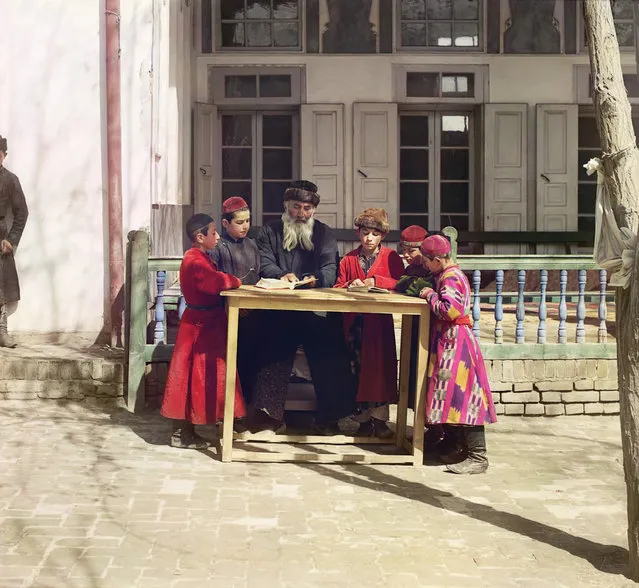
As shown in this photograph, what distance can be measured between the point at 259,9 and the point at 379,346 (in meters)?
7.56

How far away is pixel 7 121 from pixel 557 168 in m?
7.09

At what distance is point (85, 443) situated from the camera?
269 inches

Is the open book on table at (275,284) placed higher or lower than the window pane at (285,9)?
lower

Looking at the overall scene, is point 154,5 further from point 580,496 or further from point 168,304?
point 580,496

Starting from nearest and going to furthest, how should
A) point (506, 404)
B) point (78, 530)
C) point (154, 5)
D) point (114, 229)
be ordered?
point (78, 530) → point (506, 404) → point (114, 229) → point (154, 5)

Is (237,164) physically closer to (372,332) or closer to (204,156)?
(204,156)

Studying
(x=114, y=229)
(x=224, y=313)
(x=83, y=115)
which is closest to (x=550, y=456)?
(x=224, y=313)

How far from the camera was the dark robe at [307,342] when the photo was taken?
6.93 m

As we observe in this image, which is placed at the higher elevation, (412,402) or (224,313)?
(224,313)

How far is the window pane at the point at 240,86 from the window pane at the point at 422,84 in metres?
1.89

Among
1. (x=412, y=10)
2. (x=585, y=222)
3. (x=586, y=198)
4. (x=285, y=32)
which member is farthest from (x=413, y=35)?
(x=585, y=222)

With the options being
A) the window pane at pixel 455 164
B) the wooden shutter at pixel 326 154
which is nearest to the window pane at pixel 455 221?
the window pane at pixel 455 164

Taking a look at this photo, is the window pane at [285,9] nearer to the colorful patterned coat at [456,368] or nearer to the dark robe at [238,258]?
the dark robe at [238,258]

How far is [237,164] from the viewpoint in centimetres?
1350
